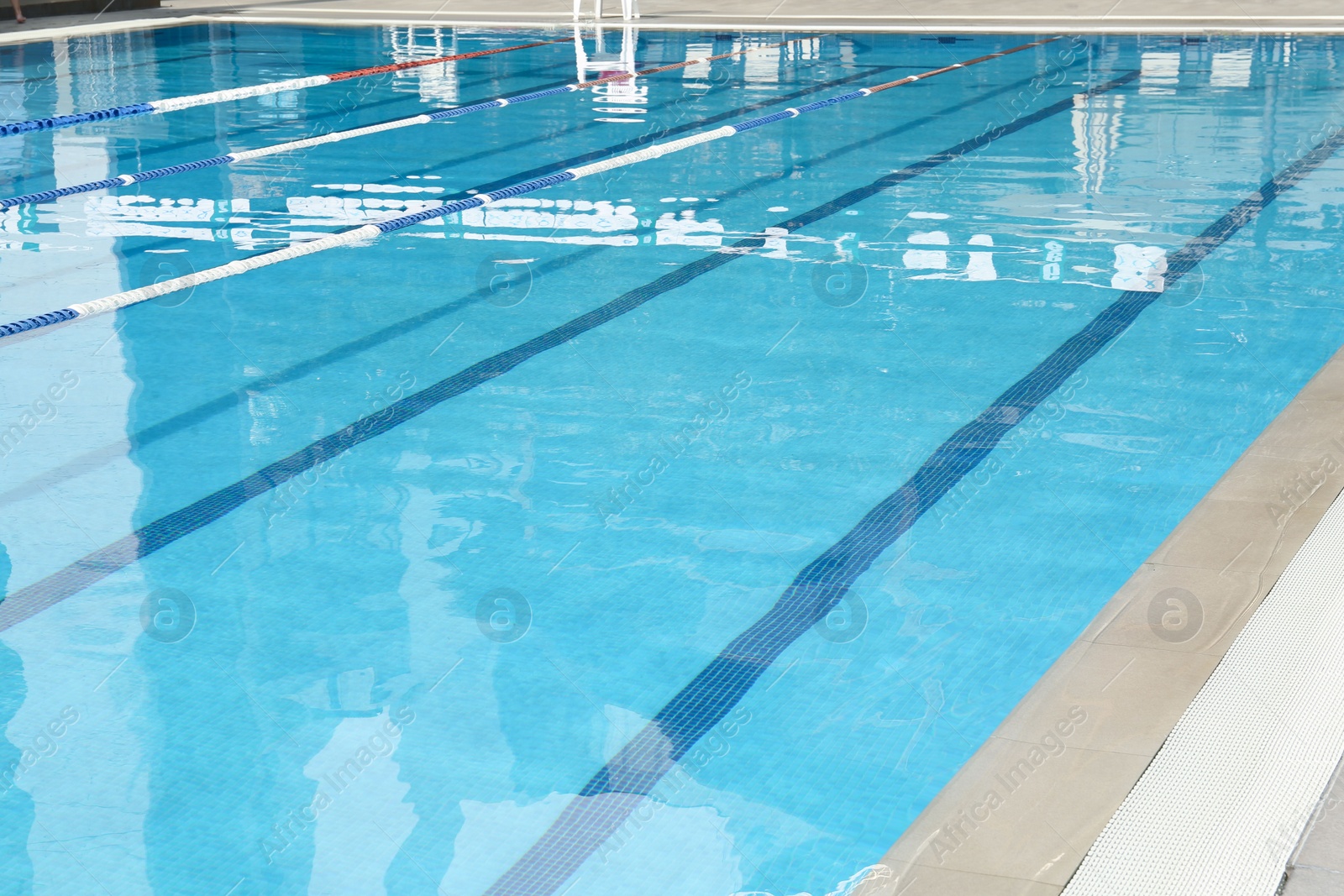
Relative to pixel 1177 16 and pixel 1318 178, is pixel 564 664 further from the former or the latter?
pixel 1177 16

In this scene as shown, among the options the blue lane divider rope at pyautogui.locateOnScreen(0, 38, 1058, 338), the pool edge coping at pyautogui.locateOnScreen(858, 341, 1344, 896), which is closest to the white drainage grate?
the pool edge coping at pyautogui.locateOnScreen(858, 341, 1344, 896)

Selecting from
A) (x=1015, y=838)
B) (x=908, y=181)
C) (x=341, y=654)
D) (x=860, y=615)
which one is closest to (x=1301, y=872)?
(x=1015, y=838)

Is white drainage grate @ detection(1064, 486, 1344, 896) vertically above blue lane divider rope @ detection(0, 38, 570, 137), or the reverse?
blue lane divider rope @ detection(0, 38, 570, 137)

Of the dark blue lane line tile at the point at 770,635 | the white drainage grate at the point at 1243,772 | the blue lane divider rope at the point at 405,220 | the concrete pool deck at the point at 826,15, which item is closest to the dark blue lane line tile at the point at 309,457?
the blue lane divider rope at the point at 405,220

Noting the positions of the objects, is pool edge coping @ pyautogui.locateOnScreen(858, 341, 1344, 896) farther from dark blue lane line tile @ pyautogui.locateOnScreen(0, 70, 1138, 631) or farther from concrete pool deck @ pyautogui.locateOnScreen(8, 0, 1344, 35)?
concrete pool deck @ pyautogui.locateOnScreen(8, 0, 1344, 35)

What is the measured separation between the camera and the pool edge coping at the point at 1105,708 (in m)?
1.94

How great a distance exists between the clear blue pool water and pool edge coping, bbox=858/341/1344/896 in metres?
0.10

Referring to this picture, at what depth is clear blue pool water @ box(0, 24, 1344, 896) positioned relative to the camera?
223 cm

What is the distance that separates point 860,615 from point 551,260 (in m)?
2.90

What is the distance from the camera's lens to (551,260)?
5.38 meters

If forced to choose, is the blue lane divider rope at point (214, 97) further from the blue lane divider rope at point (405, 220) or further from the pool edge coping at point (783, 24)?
the pool edge coping at point (783, 24)

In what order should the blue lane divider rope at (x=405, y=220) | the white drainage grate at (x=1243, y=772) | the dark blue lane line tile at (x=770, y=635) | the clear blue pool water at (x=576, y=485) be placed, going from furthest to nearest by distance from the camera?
1. the blue lane divider rope at (x=405, y=220)
2. the clear blue pool water at (x=576, y=485)
3. the dark blue lane line tile at (x=770, y=635)
4. the white drainage grate at (x=1243, y=772)

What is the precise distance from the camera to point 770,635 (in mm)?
2711

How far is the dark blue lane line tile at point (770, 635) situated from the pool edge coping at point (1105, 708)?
43 centimetres
